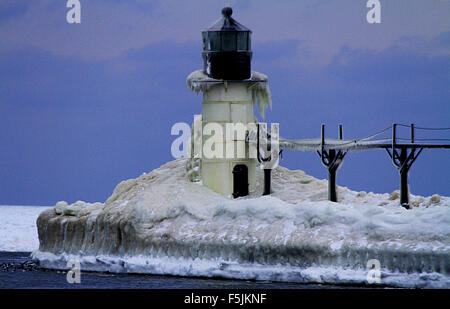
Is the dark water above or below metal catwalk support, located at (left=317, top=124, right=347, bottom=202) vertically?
below

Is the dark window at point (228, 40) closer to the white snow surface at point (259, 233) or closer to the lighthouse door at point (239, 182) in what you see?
the lighthouse door at point (239, 182)

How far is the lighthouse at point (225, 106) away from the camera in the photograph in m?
47.9

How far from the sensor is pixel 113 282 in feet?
139

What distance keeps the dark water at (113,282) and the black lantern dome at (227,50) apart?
911 cm

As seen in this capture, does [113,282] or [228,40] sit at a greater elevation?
[228,40]

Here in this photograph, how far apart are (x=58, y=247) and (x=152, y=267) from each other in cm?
572

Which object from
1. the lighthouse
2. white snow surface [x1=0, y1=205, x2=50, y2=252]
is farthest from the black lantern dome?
white snow surface [x1=0, y1=205, x2=50, y2=252]

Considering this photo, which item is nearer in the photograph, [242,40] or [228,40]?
[228,40]

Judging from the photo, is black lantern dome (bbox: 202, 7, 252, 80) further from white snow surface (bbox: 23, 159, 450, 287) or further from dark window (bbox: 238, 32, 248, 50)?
white snow surface (bbox: 23, 159, 450, 287)

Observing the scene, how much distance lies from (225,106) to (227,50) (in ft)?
7.31

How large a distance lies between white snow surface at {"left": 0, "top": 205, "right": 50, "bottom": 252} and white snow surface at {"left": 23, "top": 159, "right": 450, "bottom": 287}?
31.3 feet

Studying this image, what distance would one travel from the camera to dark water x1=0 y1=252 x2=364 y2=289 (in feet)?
134

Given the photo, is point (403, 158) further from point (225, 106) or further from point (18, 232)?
point (18, 232)

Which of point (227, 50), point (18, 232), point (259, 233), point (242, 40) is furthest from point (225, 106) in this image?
point (18, 232)
